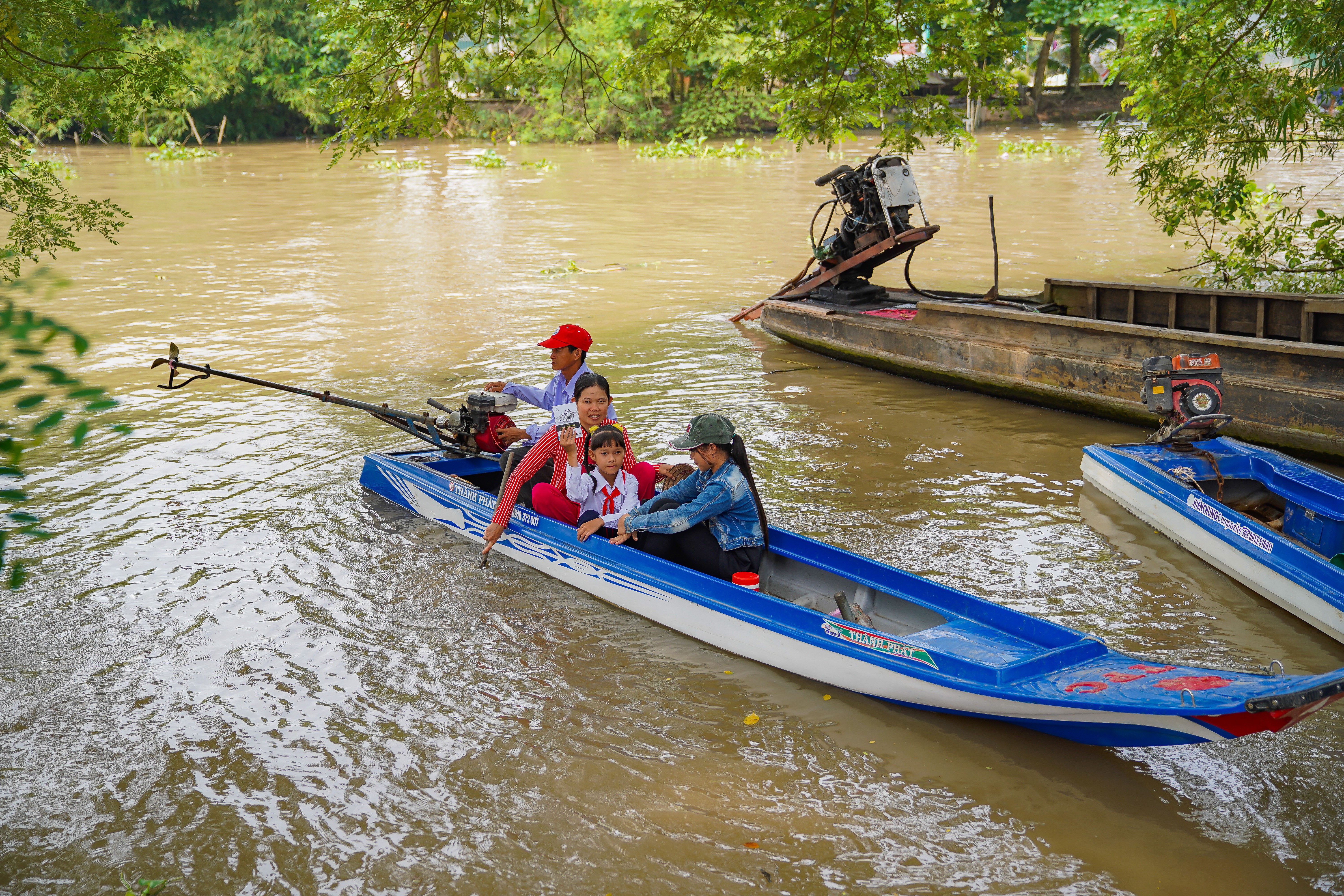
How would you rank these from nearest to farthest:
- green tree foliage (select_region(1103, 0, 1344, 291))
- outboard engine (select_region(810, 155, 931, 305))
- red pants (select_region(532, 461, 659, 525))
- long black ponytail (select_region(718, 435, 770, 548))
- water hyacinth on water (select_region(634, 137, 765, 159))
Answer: long black ponytail (select_region(718, 435, 770, 548)), red pants (select_region(532, 461, 659, 525)), green tree foliage (select_region(1103, 0, 1344, 291)), outboard engine (select_region(810, 155, 931, 305)), water hyacinth on water (select_region(634, 137, 765, 159))

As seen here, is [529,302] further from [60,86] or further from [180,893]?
[180,893]

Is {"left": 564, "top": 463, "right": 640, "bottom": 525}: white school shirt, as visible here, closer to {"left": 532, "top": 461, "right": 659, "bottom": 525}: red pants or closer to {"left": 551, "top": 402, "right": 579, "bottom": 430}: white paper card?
{"left": 532, "top": 461, "right": 659, "bottom": 525}: red pants

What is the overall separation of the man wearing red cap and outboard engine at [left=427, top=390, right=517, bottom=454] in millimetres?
65

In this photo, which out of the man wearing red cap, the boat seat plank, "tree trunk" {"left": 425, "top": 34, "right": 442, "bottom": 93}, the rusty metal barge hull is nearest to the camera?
the boat seat plank

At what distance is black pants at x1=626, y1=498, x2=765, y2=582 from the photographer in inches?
217

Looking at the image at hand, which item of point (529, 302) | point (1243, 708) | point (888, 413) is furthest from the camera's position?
point (529, 302)

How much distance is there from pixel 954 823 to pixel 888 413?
223 inches

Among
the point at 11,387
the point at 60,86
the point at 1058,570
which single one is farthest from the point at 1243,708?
the point at 60,86

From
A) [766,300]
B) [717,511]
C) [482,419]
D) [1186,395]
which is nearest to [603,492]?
[717,511]

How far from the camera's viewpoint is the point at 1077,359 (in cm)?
871

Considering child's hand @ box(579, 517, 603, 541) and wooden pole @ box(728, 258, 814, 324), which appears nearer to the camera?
child's hand @ box(579, 517, 603, 541)

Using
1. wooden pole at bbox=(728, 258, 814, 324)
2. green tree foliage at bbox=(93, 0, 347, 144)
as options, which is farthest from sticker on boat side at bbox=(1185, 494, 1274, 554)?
green tree foliage at bbox=(93, 0, 347, 144)

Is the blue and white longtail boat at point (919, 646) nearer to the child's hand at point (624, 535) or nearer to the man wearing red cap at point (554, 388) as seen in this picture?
the child's hand at point (624, 535)

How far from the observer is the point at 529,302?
46.9 ft
